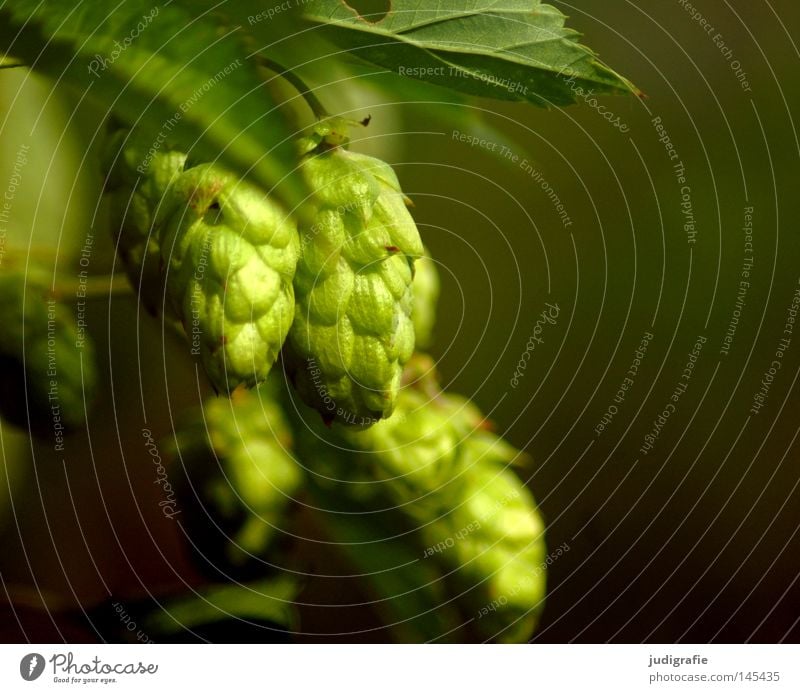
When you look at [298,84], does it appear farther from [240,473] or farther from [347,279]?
[240,473]

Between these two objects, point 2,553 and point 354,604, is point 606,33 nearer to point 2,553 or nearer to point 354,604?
point 354,604

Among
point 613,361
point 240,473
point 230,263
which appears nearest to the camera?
point 230,263

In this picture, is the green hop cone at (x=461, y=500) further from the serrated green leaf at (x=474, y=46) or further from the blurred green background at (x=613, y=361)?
the serrated green leaf at (x=474, y=46)

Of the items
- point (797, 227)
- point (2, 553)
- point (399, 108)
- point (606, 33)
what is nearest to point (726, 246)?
point (797, 227)

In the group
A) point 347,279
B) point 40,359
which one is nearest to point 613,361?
point 347,279

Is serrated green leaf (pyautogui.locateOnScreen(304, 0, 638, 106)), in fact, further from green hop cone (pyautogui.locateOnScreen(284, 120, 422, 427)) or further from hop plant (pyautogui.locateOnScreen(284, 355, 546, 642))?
hop plant (pyautogui.locateOnScreen(284, 355, 546, 642))

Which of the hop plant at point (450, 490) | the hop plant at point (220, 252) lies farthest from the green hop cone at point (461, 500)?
the hop plant at point (220, 252)
